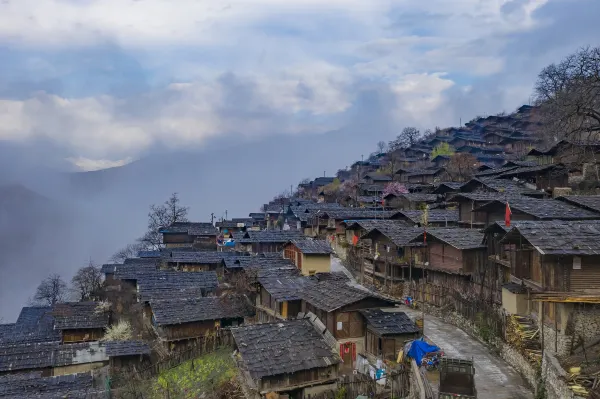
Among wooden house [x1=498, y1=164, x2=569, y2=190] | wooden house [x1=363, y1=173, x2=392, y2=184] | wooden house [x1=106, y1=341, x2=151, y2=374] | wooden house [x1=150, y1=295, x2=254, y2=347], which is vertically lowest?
wooden house [x1=106, y1=341, x2=151, y2=374]

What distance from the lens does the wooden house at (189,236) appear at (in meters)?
70.8

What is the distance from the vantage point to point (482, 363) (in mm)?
23141

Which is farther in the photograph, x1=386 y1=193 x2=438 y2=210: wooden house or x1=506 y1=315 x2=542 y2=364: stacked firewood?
x1=386 y1=193 x2=438 y2=210: wooden house

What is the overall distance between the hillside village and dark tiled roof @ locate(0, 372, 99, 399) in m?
0.14

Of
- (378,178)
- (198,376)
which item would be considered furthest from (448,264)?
(378,178)

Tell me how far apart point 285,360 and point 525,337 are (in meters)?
11.6

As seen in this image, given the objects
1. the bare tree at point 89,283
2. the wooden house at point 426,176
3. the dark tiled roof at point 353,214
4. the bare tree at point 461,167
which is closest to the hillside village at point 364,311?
the dark tiled roof at point 353,214

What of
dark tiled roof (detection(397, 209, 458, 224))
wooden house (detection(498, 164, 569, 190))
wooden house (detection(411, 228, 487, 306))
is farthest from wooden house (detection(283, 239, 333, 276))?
wooden house (detection(498, 164, 569, 190))

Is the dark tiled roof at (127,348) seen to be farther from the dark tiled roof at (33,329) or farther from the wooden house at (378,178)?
the wooden house at (378,178)

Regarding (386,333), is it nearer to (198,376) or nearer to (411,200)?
(198,376)

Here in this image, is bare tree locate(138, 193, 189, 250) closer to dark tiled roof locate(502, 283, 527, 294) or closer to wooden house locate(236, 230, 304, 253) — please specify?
wooden house locate(236, 230, 304, 253)

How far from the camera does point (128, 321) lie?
146ft

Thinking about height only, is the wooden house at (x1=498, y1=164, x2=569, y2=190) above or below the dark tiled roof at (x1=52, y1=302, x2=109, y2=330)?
above

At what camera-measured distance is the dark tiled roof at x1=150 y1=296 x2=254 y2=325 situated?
119 ft
